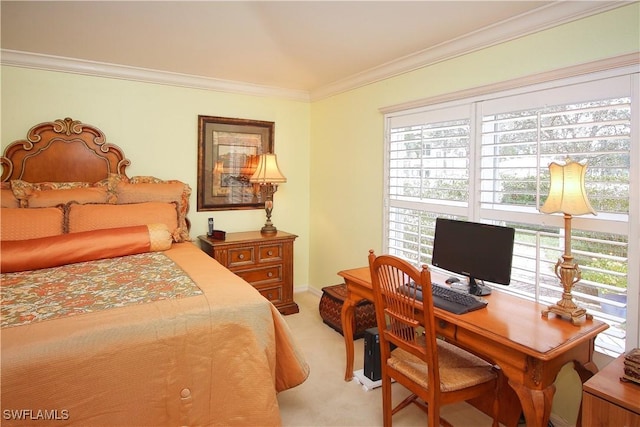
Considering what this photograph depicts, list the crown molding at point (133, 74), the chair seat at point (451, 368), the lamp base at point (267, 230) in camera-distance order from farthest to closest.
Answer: the lamp base at point (267, 230)
the crown molding at point (133, 74)
the chair seat at point (451, 368)

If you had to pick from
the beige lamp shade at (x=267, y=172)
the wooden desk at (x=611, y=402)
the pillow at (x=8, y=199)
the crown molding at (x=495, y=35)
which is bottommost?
the wooden desk at (x=611, y=402)

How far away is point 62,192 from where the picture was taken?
2.96m

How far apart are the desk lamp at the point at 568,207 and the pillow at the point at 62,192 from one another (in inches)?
123

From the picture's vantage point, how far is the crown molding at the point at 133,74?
3.06m

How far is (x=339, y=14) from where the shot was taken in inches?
90.8

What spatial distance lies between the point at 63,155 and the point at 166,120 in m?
0.91

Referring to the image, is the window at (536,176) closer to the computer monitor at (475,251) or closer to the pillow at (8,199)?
the computer monitor at (475,251)

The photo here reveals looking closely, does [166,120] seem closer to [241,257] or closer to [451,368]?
[241,257]

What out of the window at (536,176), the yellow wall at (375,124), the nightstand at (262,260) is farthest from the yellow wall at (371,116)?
the nightstand at (262,260)

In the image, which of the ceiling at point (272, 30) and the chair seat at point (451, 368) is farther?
the ceiling at point (272, 30)

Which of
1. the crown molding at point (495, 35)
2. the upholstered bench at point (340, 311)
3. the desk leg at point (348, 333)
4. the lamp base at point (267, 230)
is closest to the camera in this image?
the crown molding at point (495, 35)

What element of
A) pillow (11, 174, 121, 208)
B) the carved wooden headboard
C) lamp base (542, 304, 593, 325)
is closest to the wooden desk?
lamp base (542, 304, 593, 325)

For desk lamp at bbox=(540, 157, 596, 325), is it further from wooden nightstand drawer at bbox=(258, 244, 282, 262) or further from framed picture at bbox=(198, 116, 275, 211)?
framed picture at bbox=(198, 116, 275, 211)

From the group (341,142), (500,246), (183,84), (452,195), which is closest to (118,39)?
(183,84)
